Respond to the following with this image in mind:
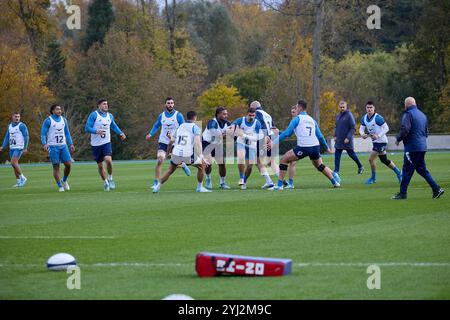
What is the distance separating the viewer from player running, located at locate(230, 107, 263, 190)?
82.3ft

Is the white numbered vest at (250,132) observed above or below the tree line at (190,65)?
below

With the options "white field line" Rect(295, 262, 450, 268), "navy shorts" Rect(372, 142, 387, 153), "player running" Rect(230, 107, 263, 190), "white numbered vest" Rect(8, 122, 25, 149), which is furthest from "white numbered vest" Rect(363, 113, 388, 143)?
"white field line" Rect(295, 262, 450, 268)

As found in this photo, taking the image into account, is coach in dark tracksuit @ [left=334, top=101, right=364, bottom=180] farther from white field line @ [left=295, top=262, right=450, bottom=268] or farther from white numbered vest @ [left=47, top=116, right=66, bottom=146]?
white field line @ [left=295, top=262, right=450, bottom=268]

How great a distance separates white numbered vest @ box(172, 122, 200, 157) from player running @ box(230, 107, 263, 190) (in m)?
2.49

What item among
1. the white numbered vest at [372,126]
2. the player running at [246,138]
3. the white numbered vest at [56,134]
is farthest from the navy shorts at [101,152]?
the white numbered vest at [372,126]

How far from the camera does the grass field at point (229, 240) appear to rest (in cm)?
959

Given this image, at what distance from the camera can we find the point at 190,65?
267 feet

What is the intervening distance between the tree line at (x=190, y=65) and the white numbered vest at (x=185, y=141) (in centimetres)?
4030

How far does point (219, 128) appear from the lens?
25406 mm

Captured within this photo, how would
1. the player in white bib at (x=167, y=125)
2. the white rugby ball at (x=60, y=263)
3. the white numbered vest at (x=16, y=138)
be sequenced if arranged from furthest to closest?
1. the white numbered vest at (x=16, y=138)
2. the player in white bib at (x=167, y=125)
3. the white rugby ball at (x=60, y=263)

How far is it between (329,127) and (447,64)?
35.0 feet

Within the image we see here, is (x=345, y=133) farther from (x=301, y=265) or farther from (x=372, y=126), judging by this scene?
(x=301, y=265)

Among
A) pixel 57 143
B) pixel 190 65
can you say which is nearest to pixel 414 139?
pixel 57 143

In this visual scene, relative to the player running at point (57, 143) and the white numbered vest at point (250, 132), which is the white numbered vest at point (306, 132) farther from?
the player running at point (57, 143)
